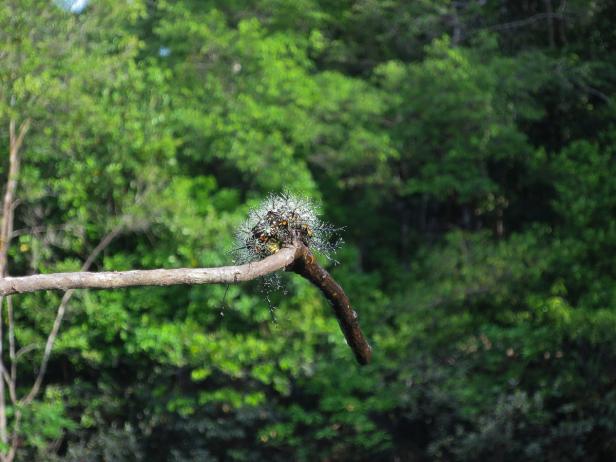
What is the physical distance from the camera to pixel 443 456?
Result: 12.0 metres

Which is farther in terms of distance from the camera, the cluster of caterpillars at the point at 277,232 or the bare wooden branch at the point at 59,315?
the bare wooden branch at the point at 59,315

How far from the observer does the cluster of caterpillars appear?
2625mm

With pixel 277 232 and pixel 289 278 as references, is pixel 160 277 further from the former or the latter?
pixel 289 278

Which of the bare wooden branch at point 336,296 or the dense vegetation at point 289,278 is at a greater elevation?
the bare wooden branch at point 336,296

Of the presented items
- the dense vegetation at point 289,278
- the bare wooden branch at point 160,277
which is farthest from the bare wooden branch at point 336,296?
the dense vegetation at point 289,278

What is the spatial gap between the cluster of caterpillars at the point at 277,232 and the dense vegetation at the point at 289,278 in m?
8.01

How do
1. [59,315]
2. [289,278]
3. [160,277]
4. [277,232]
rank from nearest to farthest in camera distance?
[160,277]
[277,232]
[59,315]
[289,278]

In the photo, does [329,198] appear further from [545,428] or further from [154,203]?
[545,428]

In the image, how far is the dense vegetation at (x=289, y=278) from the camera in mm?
11281

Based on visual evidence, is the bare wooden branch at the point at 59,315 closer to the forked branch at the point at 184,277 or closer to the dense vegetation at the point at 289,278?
the dense vegetation at the point at 289,278

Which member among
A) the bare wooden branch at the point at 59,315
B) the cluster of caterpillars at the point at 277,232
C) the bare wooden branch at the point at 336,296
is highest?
the cluster of caterpillars at the point at 277,232

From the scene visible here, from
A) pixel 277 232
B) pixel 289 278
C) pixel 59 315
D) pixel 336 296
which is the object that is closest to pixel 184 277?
pixel 277 232

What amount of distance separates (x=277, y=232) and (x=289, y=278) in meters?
9.27

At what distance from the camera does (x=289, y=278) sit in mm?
11875
